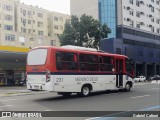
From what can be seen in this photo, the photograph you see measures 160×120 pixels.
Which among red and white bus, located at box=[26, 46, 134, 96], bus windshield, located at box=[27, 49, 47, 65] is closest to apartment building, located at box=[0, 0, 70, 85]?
red and white bus, located at box=[26, 46, 134, 96]

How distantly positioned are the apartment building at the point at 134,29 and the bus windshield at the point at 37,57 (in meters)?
47.0

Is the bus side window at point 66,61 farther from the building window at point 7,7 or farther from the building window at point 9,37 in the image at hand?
the building window at point 7,7

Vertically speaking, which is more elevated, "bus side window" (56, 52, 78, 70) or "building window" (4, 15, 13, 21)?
"building window" (4, 15, 13, 21)

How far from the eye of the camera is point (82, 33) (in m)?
52.8

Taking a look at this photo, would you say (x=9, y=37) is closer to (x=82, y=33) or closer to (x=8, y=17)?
(x=8, y=17)

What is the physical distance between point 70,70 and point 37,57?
7.04 feet

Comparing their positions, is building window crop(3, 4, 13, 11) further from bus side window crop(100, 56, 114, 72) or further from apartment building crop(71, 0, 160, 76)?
bus side window crop(100, 56, 114, 72)

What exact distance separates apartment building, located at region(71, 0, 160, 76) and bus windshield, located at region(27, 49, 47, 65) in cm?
4704

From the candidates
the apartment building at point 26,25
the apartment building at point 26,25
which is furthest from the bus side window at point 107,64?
the apartment building at point 26,25

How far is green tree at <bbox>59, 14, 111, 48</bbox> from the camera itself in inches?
2066

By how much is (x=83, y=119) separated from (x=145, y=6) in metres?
70.8

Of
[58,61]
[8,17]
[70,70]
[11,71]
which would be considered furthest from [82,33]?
[58,61]

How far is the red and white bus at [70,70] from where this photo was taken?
55.9ft

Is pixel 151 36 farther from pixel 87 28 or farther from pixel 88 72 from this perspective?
pixel 88 72
